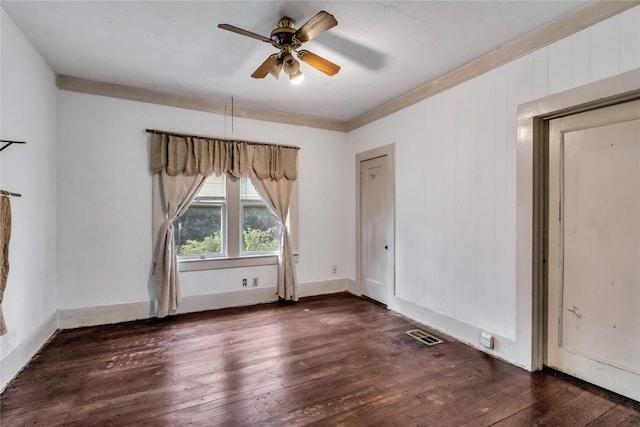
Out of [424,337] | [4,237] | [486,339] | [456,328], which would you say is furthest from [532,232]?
[4,237]

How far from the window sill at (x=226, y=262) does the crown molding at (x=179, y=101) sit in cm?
196

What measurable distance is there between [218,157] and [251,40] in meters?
1.79

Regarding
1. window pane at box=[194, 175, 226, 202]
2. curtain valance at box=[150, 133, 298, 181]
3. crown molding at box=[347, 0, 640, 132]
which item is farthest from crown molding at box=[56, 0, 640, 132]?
window pane at box=[194, 175, 226, 202]

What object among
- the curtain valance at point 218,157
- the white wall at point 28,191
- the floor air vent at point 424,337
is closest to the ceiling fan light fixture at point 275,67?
the curtain valance at point 218,157

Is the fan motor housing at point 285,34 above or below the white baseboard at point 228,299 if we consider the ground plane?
above

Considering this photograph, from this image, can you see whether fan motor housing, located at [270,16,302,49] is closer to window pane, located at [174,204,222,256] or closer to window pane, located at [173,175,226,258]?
window pane, located at [173,175,226,258]

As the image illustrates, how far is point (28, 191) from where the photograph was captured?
9.04ft

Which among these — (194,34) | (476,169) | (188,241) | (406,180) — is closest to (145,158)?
(188,241)

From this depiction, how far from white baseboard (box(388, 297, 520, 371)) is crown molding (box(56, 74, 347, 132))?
2.84 metres

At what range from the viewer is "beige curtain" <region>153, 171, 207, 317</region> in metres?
3.79

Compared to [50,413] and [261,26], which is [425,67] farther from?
[50,413]

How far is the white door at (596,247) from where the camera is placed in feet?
7.11

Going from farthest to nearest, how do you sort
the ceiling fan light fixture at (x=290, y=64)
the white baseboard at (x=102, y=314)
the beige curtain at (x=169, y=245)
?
the beige curtain at (x=169, y=245)
the white baseboard at (x=102, y=314)
the ceiling fan light fixture at (x=290, y=64)

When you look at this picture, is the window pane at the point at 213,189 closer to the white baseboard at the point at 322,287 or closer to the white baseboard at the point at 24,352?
the white baseboard at the point at 322,287
